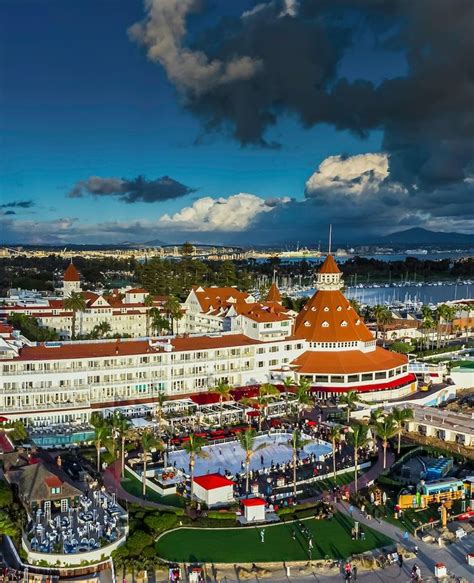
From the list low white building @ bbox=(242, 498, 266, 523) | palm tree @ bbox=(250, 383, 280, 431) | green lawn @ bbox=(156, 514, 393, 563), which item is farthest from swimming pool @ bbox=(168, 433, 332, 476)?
green lawn @ bbox=(156, 514, 393, 563)

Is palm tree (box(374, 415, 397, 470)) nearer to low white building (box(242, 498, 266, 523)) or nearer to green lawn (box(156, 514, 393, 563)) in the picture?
green lawn (box(156, 514, 393, 563))

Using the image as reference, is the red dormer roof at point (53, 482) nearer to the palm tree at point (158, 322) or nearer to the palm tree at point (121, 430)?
the palm tree at point (121, 430)

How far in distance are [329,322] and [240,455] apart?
21.9m

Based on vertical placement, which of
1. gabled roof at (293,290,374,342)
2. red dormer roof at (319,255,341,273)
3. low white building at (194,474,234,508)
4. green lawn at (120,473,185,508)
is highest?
red dormer roof at (319,255,341,273)

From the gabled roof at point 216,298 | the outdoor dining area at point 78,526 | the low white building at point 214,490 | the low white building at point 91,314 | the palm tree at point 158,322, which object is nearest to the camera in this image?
the outdoor dining area at point 78,526

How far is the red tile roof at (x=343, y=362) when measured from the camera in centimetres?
5653

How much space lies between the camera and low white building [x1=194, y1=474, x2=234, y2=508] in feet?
113

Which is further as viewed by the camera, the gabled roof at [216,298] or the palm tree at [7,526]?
the gabled roof at [216,298]

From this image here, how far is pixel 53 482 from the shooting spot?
105 feet

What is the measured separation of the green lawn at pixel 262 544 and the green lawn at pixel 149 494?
3376 millimetres

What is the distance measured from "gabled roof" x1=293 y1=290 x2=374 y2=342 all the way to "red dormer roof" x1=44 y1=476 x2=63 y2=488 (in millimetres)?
31722

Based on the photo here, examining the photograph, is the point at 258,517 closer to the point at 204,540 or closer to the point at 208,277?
the point at 204,540

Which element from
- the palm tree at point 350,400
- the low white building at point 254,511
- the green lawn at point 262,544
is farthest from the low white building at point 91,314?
the green lawn at point 262,544

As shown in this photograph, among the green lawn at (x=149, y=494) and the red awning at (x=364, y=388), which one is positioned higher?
the red awning at (x=364, y=388)
